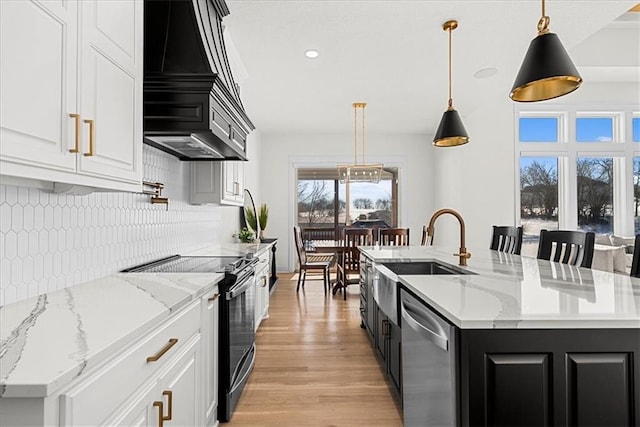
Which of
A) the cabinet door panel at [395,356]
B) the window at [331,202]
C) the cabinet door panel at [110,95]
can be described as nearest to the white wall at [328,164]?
the window at [331,202]

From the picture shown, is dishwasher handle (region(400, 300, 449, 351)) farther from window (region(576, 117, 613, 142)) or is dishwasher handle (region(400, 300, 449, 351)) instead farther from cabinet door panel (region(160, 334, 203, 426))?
window (region(576, 117, 613, 142))

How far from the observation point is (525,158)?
21.0 ft

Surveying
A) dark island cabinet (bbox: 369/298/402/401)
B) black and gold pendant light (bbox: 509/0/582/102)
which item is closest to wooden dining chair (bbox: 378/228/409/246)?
dark island cabinet (bbox: 369/298/402/401)

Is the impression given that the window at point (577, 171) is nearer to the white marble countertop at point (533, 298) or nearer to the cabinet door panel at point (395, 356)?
the white marble countertop at point (533, 298)

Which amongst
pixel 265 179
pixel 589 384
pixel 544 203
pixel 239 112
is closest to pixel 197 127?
pixel 239 112

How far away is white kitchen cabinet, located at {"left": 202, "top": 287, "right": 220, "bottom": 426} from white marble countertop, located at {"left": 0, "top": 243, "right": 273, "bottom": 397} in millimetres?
141

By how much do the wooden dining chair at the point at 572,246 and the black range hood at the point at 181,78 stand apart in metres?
2.42

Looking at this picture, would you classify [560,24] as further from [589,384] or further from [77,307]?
[77,307]

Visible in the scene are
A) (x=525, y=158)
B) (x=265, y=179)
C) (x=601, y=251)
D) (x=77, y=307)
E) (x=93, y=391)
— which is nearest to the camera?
(x=93, y=391)

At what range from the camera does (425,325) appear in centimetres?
146

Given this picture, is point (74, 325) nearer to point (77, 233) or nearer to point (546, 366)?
point (77, 233)

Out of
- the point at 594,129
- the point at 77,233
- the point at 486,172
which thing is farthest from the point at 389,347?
the point at 594,129

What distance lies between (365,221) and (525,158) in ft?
11.1

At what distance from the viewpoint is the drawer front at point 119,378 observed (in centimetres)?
84
